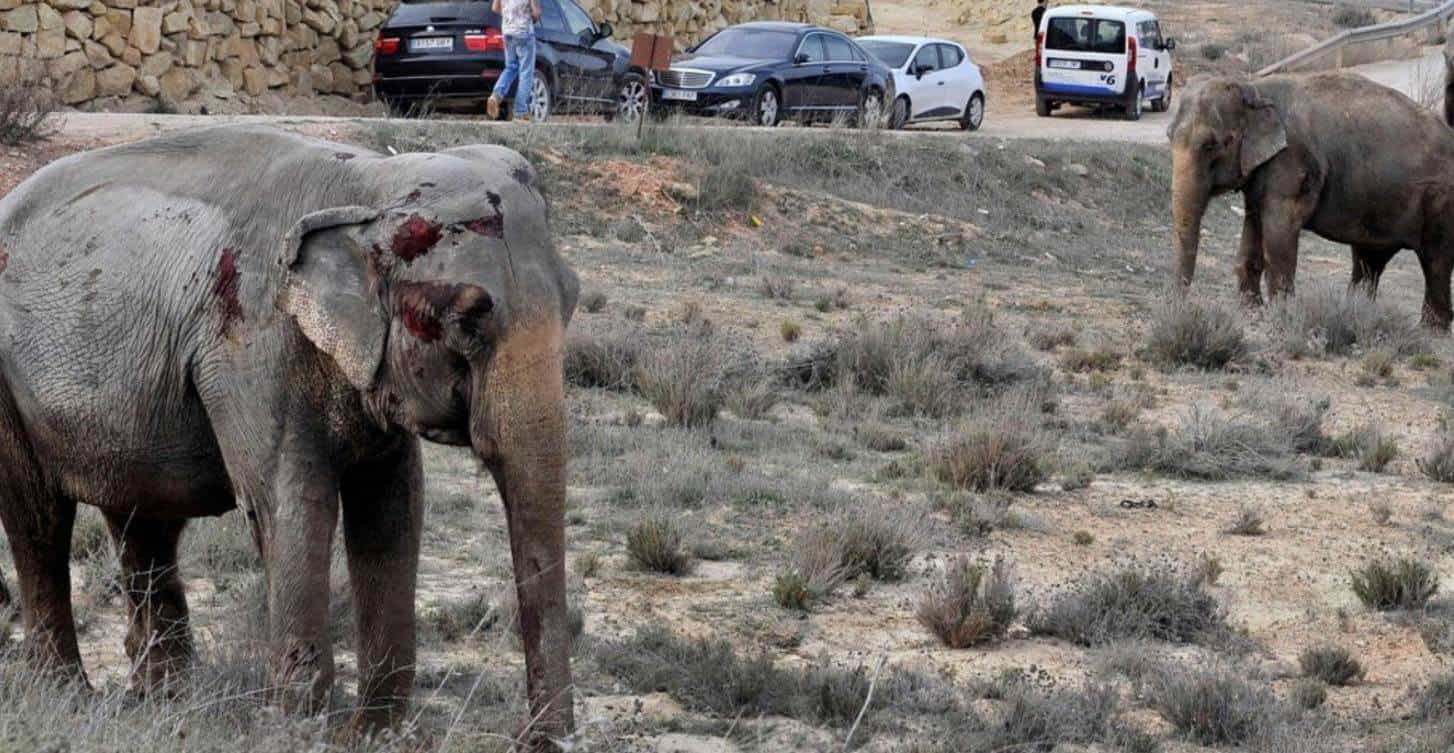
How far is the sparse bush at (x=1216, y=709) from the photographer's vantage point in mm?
8070

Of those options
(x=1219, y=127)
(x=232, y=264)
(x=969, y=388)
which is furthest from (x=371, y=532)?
(x=1219, y=127)

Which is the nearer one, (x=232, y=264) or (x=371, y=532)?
(x=232, y=264)

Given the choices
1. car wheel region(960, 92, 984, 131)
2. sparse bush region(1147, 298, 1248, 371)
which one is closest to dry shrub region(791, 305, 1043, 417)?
sparse bush region(1147, 298, 1248, 371)

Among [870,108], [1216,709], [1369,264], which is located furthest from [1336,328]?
[870,108]

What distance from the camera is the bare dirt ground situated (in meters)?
8.06

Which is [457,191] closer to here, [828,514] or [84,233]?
[84,233]

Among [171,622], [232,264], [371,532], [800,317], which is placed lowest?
[800,317]

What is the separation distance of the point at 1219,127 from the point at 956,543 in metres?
8.10

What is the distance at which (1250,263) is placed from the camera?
19.3 m

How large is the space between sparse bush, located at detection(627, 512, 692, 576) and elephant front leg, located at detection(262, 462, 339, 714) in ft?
12.3

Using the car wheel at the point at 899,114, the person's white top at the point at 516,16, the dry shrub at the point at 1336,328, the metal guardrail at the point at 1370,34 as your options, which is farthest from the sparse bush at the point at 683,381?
the metal guardrail at the point at 1370,34

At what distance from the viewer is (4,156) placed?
1911 centimetres

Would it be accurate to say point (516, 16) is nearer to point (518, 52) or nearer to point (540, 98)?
point (518, 52)

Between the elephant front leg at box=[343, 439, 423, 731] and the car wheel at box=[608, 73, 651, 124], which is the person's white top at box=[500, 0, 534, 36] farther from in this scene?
the elephant front leg at box=[343, 439, 423, 731]
